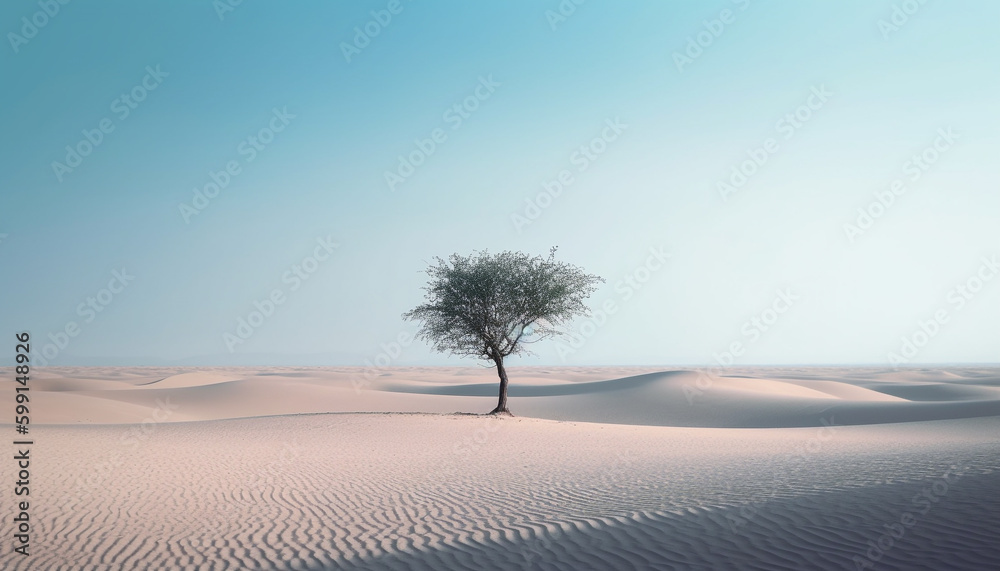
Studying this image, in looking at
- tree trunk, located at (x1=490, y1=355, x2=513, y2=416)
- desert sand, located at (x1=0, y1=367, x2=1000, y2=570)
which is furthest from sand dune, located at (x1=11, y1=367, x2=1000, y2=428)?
tree trunk, located at (x1=490, y1=355, x2=513, y2=416)

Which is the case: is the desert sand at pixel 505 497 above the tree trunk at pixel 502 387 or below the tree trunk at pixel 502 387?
below

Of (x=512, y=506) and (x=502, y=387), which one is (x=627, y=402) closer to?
(x=502, y=387)

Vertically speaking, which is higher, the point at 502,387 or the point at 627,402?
the point at 502,387

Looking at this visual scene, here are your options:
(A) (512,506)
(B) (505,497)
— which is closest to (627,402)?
(B) (505,497)

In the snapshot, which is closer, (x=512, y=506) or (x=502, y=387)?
(x=512, y=506)

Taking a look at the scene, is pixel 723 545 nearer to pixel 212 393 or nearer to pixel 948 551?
pixel 948 551

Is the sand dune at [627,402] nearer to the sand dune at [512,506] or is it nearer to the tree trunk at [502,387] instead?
the tree trunk at [502,387]

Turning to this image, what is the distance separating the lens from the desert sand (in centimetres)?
761

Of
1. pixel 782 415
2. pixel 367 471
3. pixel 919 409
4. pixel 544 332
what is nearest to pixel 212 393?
pixel 544 332

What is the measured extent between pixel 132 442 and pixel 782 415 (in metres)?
32.7

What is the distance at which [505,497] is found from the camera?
446 inches

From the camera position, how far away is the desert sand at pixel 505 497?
25.0 feet

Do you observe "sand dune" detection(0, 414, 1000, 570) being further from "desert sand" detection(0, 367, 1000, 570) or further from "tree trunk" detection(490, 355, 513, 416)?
"tree trunk" detection(490, 355, 513, 416)

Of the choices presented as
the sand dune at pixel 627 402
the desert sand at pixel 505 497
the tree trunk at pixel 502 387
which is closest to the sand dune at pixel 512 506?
the desert sand at pixel 505 497
